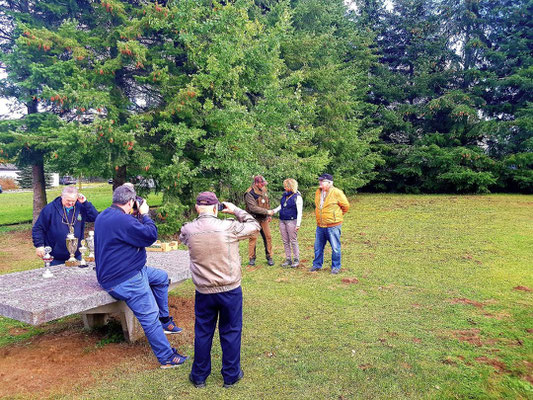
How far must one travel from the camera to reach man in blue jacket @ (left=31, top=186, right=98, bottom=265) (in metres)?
5.07

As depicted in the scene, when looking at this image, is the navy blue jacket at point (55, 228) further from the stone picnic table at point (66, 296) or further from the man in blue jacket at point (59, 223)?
the stone picnic table at point (66, 296)

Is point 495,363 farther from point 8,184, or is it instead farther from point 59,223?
point 8,184

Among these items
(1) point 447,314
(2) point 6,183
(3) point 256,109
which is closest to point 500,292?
(1) point 447,314

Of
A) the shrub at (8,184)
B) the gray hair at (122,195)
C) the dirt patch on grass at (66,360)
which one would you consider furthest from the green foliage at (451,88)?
the shrub at (8,184)

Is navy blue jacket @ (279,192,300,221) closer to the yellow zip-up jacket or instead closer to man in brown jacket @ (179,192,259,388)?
the yellow zip-up jacket

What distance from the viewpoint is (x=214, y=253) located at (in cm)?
348

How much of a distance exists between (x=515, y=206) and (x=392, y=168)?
8763 millimetres

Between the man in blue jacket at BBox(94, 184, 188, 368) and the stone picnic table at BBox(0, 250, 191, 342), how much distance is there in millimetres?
271

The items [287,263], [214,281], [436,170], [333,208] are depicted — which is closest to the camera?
[214,281]

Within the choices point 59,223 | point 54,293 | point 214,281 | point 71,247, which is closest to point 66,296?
point 54,293

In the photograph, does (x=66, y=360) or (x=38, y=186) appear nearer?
(x=66, y=360)

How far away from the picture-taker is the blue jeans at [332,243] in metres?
7.49

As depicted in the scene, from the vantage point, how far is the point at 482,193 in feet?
73.2

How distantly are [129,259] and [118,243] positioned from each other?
0.66 feet
